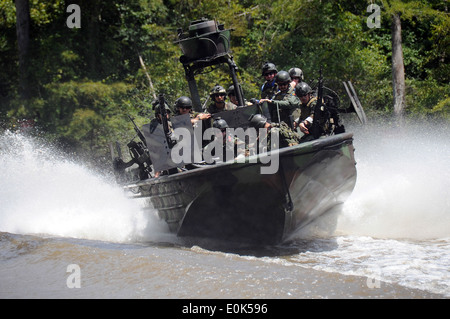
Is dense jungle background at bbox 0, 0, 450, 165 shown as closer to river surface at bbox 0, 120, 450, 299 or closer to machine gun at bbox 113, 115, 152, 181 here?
river surface at bbox 0, 120, 450, 299

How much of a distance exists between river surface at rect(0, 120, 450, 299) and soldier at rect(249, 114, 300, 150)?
1.32 metres

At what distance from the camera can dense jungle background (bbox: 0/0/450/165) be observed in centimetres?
1608

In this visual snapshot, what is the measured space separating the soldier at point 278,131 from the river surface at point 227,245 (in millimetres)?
1320

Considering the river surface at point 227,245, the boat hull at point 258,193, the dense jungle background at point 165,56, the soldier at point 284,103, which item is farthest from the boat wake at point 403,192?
the dense jungle background at point 165,56

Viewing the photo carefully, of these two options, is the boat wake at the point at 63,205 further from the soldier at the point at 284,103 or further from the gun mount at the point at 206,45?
the soldier at the point at 284,103

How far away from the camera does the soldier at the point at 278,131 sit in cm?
799

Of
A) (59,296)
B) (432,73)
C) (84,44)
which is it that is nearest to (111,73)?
(84,44)

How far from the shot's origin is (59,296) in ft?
17.9

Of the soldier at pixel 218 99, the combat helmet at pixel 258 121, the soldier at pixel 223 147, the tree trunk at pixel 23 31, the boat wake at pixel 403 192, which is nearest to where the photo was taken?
the soldier at pixel 223 147

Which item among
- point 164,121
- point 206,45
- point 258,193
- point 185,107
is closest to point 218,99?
point 185,107

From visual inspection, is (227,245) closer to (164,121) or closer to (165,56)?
(164,121)

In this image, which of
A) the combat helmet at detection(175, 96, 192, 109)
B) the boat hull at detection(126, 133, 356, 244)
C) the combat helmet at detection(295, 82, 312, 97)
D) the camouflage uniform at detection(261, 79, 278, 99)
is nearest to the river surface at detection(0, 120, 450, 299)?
the boat hull at detection(126, 133, 356, 244)

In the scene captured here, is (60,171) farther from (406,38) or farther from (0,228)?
(406,38)
